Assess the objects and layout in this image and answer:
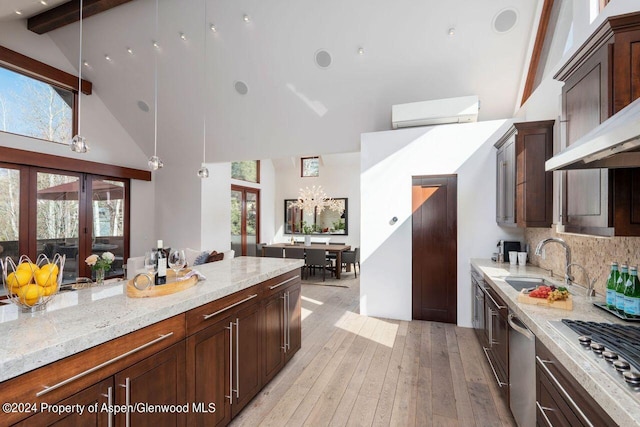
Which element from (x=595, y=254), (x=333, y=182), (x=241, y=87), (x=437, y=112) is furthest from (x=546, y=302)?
(x=333, y=182)

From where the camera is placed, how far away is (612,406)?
3.02 feet

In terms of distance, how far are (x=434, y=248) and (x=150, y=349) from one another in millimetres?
3643

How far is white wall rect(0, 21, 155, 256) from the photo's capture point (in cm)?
477

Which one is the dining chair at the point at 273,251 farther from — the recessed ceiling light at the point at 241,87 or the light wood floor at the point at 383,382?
the recessed ceiling light at the point at 241,87

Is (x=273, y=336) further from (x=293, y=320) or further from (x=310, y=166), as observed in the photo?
(x=310, y=166)

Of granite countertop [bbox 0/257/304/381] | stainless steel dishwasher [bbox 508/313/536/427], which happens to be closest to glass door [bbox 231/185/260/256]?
granite countertop [bbox 0/257/304/381]

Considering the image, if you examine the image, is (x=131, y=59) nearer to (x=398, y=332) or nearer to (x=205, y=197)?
(x=205, y=197)

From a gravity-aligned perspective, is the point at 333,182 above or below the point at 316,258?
above

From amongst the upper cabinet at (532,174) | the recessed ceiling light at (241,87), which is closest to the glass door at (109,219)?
the recessed ceiling light at (241,87)

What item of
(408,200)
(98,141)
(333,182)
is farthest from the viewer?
(333,182)

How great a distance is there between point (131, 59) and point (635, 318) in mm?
6758

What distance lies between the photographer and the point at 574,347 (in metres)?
1.26

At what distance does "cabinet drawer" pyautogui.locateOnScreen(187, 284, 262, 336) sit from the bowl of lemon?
0.66 meters

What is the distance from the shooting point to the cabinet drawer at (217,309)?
1737 millimetres
